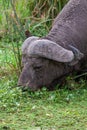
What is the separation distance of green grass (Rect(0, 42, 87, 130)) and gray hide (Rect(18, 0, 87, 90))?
228 millimetres

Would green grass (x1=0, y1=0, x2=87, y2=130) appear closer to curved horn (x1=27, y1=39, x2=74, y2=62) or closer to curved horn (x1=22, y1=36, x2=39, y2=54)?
curved horn (x1=22, y1=36, x2=39, y2=54)

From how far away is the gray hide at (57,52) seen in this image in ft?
24.7

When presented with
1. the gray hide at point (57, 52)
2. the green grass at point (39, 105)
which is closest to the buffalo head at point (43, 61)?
the gray hide at point (57, 52)

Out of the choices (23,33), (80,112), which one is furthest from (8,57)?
(80,112)

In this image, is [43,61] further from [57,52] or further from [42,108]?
[42,108]

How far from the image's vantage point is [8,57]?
9.22 m

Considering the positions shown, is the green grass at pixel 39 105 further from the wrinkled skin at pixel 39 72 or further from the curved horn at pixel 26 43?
the curved horn at pixel 26 43

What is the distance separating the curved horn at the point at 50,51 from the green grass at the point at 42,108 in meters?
0.45

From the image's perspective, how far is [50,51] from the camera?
24.7 feet

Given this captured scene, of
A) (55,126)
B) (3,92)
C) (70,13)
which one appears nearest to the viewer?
(55,126)

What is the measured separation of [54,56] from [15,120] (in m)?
1.61

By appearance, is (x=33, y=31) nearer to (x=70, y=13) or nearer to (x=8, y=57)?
(x=8, y=57)

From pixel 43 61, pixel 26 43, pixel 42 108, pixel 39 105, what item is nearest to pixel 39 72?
pixel 43 61

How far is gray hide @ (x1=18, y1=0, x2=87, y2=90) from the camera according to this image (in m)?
7.54
